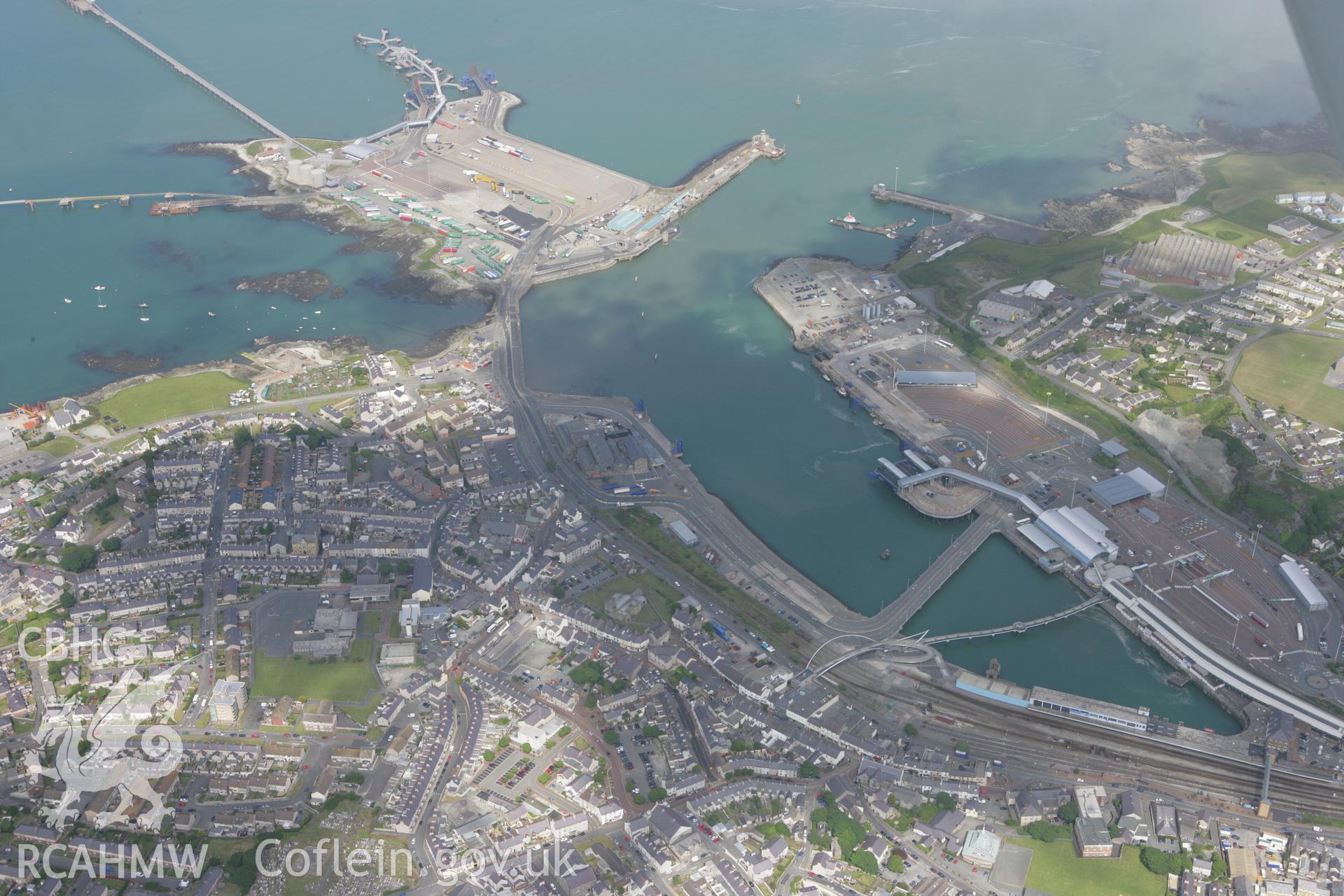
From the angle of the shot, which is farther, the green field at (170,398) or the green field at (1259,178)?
the green field at (1259,178)

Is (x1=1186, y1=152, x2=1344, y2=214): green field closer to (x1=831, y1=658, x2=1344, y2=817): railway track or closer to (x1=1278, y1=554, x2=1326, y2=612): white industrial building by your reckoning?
(x1=1278, y1=554, x2=1326, y2=612): white industrial building

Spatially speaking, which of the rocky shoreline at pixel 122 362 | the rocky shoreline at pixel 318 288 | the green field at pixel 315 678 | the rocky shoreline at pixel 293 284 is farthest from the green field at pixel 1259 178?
the rocky shoreline at pixel 122 362

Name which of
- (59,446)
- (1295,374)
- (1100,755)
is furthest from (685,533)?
(1295,374)

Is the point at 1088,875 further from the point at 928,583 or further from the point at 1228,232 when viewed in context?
the point at 1228,232

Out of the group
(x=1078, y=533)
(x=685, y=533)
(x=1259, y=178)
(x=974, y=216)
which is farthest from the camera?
Result: (x=1259, y=178)

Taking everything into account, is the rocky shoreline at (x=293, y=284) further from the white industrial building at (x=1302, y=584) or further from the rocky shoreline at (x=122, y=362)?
the white industrial building at (x=1302, y=584)

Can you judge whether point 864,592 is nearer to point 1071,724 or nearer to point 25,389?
point 1071,724

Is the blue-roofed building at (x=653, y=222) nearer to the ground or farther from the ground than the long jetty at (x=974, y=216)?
farther from the ground
